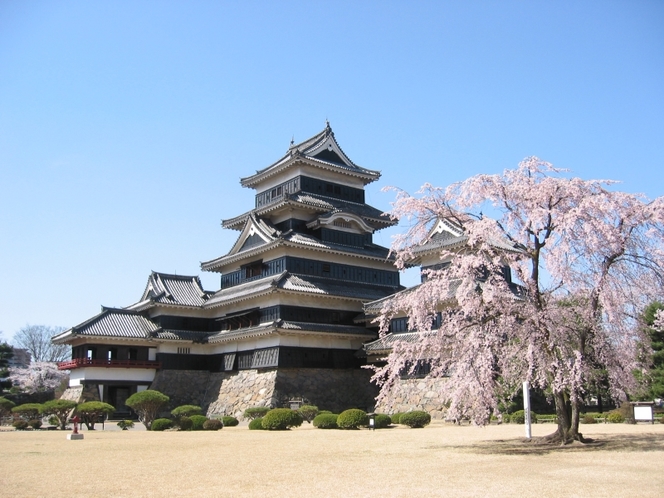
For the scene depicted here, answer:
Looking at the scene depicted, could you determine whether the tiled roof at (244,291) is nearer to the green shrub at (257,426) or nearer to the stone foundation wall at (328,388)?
the stone foundation wall at (328,388)

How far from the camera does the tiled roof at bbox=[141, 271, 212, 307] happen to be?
49781 millimetres

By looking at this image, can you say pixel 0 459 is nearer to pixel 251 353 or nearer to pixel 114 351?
pixel 251 353

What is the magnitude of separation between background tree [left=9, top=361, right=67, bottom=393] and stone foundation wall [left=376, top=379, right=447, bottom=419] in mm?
46701

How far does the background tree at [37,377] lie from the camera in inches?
2724

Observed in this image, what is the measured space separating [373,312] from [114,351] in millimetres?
21179

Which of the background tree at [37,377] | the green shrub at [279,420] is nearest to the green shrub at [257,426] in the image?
the green shrub at [279,420]

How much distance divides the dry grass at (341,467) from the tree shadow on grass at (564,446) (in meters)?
0.03

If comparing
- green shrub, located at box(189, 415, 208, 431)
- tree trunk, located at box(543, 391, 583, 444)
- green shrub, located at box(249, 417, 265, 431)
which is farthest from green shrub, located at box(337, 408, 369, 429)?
tree trunk, located at box(543, 391, 583, 444)

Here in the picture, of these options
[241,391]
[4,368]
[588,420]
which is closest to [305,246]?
[241,391]

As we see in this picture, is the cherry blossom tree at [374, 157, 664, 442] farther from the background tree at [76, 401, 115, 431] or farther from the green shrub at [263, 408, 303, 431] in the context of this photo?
the background tree at [76, 401, 115, 431]

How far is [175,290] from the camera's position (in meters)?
52.2

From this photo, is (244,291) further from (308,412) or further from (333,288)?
(308,412)

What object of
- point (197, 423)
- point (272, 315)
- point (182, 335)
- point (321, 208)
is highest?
point (321, 208)

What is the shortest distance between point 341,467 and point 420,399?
2247 centimetres
